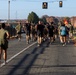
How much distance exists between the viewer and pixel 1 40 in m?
15.0

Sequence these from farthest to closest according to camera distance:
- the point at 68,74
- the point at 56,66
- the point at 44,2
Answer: the point at 44,2 < the point at 56,66 < the point at 68,74

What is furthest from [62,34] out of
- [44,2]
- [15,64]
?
[44,2]

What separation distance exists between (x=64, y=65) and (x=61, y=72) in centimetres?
218

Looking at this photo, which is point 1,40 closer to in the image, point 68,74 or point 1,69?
point 1,69

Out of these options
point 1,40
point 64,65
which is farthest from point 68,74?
point 1,40

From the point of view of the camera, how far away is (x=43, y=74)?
493 inches

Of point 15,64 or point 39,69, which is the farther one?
point 15,64

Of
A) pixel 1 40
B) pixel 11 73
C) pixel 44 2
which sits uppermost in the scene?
pixel 44 2

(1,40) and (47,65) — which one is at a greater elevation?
(1,40)

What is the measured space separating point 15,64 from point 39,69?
1.93 meters

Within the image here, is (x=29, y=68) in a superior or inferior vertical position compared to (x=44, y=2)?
inferior

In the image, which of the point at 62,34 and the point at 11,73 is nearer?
the point at 11,73

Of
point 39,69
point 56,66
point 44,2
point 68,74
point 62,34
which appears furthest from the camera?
point 44,2

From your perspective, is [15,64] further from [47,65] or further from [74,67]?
[74,67]
